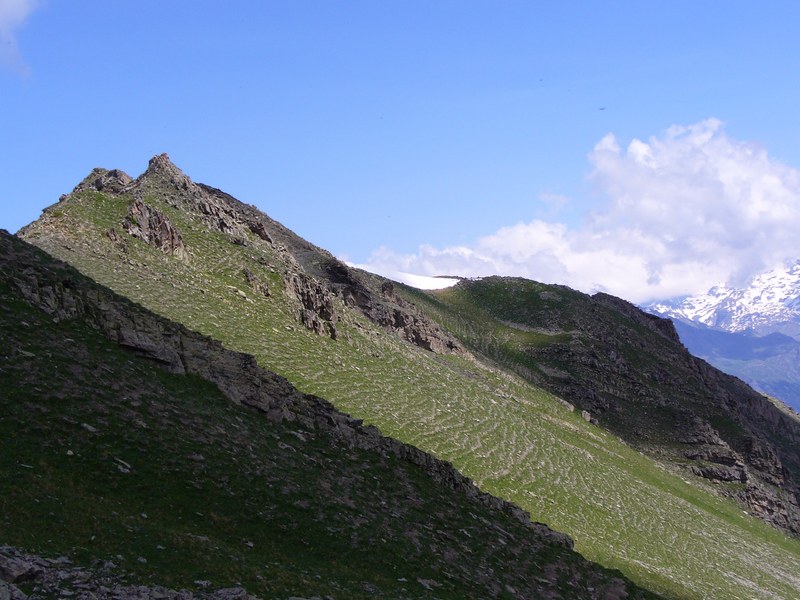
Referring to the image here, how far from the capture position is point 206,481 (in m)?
25.2

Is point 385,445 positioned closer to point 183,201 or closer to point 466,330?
point 183,201

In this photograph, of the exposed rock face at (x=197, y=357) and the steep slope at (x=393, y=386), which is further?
the steep slope at (x=393, y=386)

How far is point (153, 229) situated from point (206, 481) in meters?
41.1

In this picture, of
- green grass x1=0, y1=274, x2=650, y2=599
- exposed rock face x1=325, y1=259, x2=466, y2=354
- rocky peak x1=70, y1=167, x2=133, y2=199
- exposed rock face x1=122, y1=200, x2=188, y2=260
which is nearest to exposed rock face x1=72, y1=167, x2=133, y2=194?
rocky peak x1=70, y1=167, x2=133, y2=199

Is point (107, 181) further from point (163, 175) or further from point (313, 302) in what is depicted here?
point (313, 302)

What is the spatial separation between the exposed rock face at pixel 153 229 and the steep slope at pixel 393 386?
113mm

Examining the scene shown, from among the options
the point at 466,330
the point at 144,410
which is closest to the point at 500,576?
the point at 144,410

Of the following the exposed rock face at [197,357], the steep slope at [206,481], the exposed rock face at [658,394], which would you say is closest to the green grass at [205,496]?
the steep slope at [206,481]

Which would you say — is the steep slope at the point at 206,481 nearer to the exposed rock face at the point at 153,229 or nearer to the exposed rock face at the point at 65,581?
the exposed rock face at the point at 65,581

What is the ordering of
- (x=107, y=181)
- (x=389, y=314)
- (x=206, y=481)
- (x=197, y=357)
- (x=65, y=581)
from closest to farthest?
(x=65, y=581)
(x=206, y=481)
(x=197, y=357)
(x=107, y=181)
(x=389, y=314)

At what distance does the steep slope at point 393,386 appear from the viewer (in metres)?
50.5

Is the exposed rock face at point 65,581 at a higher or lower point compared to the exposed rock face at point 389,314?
lower

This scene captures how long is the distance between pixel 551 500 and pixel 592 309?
103 meters

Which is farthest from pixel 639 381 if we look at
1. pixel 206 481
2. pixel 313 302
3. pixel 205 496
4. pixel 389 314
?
pixel 205 496
